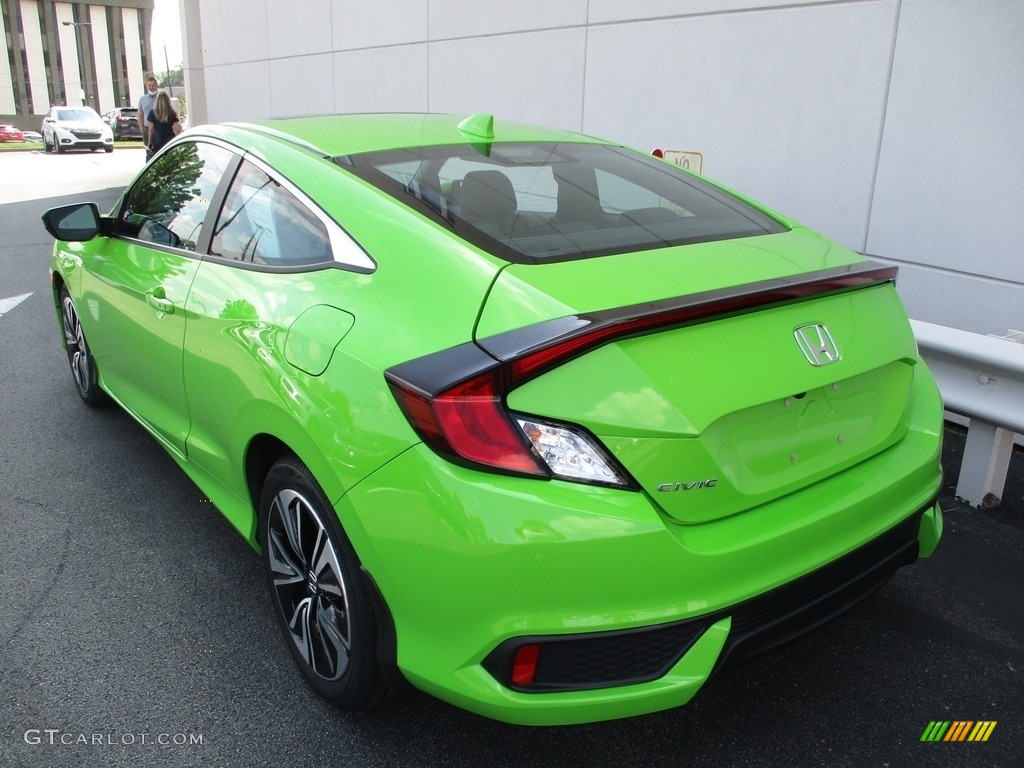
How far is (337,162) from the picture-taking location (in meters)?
2.58

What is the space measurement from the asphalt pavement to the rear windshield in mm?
1144

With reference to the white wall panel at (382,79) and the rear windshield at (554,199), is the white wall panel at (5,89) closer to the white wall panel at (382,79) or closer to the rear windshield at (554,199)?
the white wall panel at (382,79)

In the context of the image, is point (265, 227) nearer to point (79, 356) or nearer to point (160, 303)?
point (160, 303)

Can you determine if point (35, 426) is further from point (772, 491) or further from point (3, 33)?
point (3, 33)

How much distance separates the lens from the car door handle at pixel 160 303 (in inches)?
116

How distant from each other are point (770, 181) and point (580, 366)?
15.2 feet

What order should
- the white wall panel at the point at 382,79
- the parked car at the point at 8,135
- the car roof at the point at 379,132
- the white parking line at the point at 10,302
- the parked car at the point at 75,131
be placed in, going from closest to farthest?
the car roof at the point at 379,132 → the white parking line at the point at 10,302 → the white wall panel at the point at 382,79 → the parked car at the point at 75,131 → the parked car at the point at 8,135

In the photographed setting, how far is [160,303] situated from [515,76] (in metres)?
6.21

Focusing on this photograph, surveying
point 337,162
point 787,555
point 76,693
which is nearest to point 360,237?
point 337,162

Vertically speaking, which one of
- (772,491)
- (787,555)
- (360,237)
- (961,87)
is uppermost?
(961,87)

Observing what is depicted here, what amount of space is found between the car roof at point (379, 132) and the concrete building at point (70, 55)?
280 feet

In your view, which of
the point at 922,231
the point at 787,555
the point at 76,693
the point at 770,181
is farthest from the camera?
the point at 770,181

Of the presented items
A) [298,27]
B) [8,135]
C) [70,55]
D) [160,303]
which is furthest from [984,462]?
[70,55]

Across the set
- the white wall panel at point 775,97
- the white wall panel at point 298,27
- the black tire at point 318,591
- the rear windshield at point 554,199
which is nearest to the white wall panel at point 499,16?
the white wall panel at point 775,97
